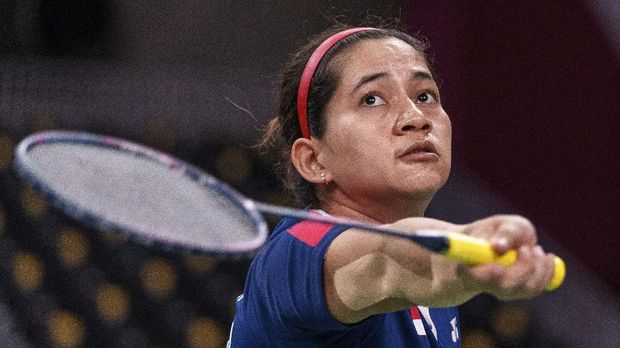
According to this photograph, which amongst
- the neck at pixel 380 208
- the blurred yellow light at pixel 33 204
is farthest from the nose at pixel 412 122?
the blurred yellow light at pixel 33 204

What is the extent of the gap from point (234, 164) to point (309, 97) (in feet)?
7.15

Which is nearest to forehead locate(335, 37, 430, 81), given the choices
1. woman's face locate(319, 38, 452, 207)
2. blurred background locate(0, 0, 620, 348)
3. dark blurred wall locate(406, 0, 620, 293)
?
woman's face locate(319, 38, 452, 207)

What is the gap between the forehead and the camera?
1.83 metres

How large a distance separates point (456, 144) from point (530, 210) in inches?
15.0

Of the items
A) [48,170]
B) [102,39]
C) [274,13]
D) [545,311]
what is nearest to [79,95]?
[102,39]

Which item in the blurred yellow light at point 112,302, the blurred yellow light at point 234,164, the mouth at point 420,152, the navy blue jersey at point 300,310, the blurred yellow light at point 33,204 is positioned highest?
the mouth at point 420,152

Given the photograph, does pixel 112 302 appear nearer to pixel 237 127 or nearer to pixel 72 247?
pixel 72 247

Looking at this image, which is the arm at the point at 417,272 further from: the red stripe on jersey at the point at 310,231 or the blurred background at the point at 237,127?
the blurred background at the point at 237,127

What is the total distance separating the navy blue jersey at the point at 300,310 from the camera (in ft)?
4.91

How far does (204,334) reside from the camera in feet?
12.3

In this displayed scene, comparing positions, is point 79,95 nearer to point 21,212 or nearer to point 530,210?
point 21,212

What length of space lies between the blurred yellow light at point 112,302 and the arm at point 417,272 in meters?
2.27

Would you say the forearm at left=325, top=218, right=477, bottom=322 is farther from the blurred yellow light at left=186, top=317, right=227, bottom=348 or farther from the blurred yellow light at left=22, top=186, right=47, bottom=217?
the blurred yellow light at left=22, top=186, right=47, bottom=217

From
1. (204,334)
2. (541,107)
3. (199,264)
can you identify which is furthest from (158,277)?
(541,107)
